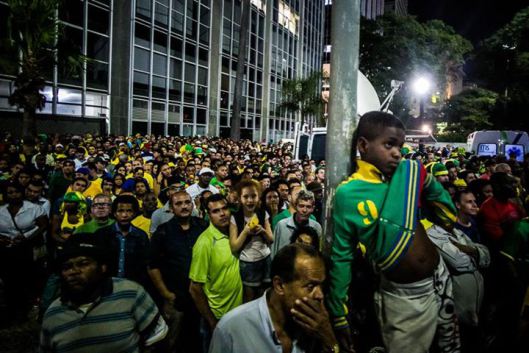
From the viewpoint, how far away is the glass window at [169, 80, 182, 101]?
26.2 metres

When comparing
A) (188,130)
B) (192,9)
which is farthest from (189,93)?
(192,9)

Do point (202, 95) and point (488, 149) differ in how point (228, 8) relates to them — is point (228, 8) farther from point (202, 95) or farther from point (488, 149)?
point (488, 149)

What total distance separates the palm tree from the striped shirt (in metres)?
11.1

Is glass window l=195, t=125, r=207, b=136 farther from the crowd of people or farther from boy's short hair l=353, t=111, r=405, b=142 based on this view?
Answer: boy's short hair l=353, t=111, r=405, b=142

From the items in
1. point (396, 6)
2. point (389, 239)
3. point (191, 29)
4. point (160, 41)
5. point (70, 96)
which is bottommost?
point (389, 239)

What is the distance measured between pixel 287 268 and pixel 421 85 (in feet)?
121

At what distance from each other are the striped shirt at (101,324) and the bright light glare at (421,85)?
35.9 m

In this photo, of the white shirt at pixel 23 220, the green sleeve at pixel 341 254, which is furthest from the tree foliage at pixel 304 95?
the green sleeve at pixel 341 254

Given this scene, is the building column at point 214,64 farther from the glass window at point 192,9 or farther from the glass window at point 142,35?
the glass window at point 142,35

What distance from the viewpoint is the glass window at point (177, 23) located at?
26.2 meters

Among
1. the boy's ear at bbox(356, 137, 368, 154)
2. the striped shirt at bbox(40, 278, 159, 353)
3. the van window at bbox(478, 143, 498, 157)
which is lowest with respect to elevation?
the striped shirt at bbox(40, 278, 159, 353)

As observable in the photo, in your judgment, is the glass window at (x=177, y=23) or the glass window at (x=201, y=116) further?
the glass window at (x=201, y=116)

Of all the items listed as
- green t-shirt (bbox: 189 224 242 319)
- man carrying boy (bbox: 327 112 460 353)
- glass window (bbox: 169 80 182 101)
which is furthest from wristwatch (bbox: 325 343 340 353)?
glass window (bbox: 169 80 182 101)

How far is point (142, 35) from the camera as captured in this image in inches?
933
